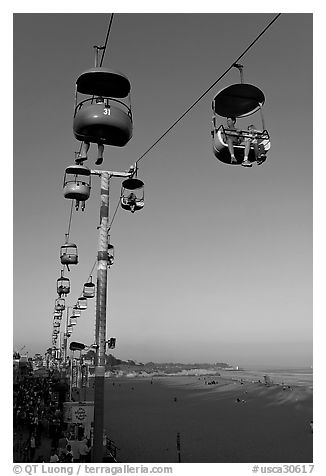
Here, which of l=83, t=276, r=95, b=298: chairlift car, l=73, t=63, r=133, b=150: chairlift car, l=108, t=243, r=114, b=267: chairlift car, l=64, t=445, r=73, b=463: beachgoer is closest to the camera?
l=73, t=63, r=133, b=150: chairlift car

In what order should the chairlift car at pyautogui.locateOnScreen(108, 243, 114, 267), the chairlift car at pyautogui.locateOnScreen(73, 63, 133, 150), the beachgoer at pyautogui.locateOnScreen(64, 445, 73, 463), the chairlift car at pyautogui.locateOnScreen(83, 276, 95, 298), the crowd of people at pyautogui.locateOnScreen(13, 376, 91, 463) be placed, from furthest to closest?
1. the chairlift car at pyautogui.locateOnScreen(83, 276, 95, 298)
2. the crowd of people at pyautogui.locateOnScreen(13, 376, 91, 463)
3. the beachgoer at pyautogui.locateOnScreen(64, 445, 73, 463)
4. the chairlift car at pyautogui.locateOnScreen(108, 243, 114, 267)
5. the chairlift car at pyautogui.locateOnScreen(73, 63, 133, 150)

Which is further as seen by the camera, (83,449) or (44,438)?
(44,438)

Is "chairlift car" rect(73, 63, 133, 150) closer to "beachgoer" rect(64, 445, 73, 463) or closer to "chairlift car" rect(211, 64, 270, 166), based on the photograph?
"chairlift car" rect(211, 64, 270, 166)

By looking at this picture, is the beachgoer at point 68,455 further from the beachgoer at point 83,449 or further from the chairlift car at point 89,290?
the chairlift car at point 89,290

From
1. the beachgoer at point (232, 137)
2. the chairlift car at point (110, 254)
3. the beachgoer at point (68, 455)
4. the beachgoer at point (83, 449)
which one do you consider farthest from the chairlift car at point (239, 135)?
the beachgoer at point (83, 449)

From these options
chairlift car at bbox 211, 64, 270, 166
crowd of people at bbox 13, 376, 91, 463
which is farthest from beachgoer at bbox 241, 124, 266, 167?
crowd of people at bbox 13, 376, 91, 463

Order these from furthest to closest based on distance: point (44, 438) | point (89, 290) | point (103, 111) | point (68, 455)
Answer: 1. point (44, 438)
2. point (89, 290)
3. point (68, 455)
4. point (103, 111)

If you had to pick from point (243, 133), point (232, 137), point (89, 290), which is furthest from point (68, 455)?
point (243, 133)

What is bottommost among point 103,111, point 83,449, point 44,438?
point 44,438

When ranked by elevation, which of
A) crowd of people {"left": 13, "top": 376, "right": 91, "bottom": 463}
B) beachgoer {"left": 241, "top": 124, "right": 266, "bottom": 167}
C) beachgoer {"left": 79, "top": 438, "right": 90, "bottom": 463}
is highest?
beachgoer {"left": 241, "top": 124, "right": 266, "bottom": 167}

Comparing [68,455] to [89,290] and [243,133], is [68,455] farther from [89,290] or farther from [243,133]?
[243,133]

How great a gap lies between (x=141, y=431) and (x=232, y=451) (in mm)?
8958
